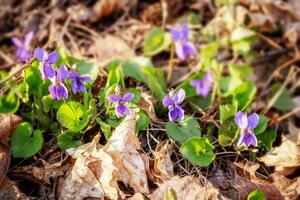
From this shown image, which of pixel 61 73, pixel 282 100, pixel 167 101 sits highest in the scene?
pixel 61 73

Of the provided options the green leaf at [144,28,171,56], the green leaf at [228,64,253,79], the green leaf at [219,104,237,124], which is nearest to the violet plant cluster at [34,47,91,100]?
the green leaf at [219,104,237,124]

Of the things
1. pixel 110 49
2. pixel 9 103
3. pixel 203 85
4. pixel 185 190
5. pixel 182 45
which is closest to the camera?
pixel 185 190

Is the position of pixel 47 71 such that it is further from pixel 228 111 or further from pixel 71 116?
pixel 228 111

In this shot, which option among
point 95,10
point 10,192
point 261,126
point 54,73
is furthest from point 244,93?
point 10,192

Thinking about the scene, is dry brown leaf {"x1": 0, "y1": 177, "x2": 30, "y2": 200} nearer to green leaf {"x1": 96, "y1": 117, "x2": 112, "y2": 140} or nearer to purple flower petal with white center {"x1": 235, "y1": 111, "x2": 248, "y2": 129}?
green leaf {"x1": 96, "y1": 117, "x2": 112, "y2": 140}

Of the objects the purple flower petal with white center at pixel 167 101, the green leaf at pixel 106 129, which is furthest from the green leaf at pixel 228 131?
the green leaf at pixel 106 129

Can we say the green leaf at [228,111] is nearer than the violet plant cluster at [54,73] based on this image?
No

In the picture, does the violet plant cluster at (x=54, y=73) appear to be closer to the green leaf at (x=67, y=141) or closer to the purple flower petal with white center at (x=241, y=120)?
the green leaf at (x=67, y=141)
